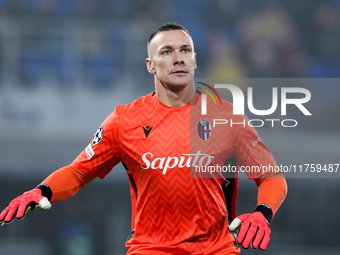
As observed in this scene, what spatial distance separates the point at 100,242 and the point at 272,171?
4.37m

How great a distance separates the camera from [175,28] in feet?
13.0

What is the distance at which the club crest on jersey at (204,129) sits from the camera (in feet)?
12.6

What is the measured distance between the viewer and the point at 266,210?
3451mm

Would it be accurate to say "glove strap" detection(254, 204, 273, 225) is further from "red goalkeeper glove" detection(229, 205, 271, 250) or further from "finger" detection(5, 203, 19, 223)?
"finger" detection(5, 203, 19, 223)

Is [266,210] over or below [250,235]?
over

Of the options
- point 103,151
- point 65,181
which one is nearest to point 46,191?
point 65,181

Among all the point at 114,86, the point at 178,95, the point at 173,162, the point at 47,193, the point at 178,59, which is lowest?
the point at 47,193

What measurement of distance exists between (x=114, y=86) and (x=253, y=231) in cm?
536

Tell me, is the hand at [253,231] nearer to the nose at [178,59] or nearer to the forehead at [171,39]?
the nose at [178,59]

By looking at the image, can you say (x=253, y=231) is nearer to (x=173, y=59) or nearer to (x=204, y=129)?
(x=204, y=129)

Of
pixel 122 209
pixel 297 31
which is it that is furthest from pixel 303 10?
pixel 122 209

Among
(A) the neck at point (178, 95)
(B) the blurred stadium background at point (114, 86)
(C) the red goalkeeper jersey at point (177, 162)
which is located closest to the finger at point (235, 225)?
(C) the red goalkeeper jersey at point (177, 162)

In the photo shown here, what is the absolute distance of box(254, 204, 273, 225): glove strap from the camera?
3.42 m

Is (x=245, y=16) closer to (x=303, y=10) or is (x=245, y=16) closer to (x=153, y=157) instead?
(x=303, y=10)
